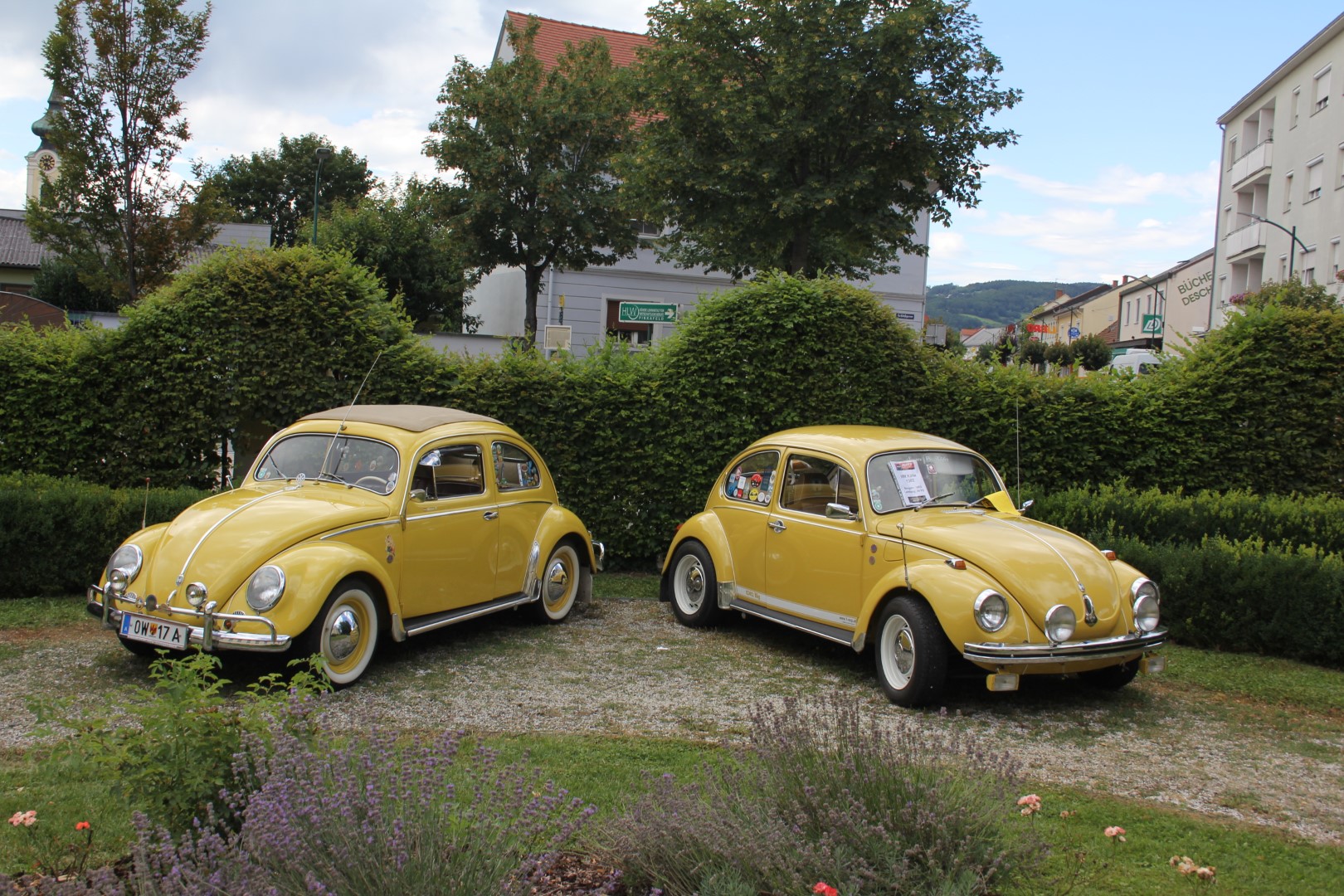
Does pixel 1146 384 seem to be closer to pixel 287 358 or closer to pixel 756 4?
pixel 287 358

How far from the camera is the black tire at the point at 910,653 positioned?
630 centimetres

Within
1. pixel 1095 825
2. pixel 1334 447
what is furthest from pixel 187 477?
pixel 1334 447

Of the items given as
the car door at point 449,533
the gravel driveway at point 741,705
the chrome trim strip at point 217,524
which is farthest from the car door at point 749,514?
the chrome trim strip at point 217,524

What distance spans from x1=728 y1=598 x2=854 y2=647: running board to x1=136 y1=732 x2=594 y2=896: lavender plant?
13.5ft

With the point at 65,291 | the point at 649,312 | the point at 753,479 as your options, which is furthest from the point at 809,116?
the point at 65,291

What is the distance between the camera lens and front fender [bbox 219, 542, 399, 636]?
20.1ft

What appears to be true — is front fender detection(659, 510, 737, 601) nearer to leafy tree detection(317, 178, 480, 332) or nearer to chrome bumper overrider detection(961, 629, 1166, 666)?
chrome bumper overrider detection(961, 629, 1166, 666)

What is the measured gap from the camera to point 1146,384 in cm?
1150

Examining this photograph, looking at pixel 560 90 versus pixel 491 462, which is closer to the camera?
pixel 491 462

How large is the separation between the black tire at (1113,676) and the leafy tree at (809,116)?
537 inches

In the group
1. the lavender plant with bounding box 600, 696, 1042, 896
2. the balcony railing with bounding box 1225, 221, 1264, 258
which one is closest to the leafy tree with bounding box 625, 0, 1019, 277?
the lavender plant with bounding box 600, 696, 1042, 896

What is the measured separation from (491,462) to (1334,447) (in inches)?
377

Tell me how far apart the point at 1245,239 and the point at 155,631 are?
52.8m

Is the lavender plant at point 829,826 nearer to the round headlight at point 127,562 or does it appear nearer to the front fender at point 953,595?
the front fender at point 953,595
